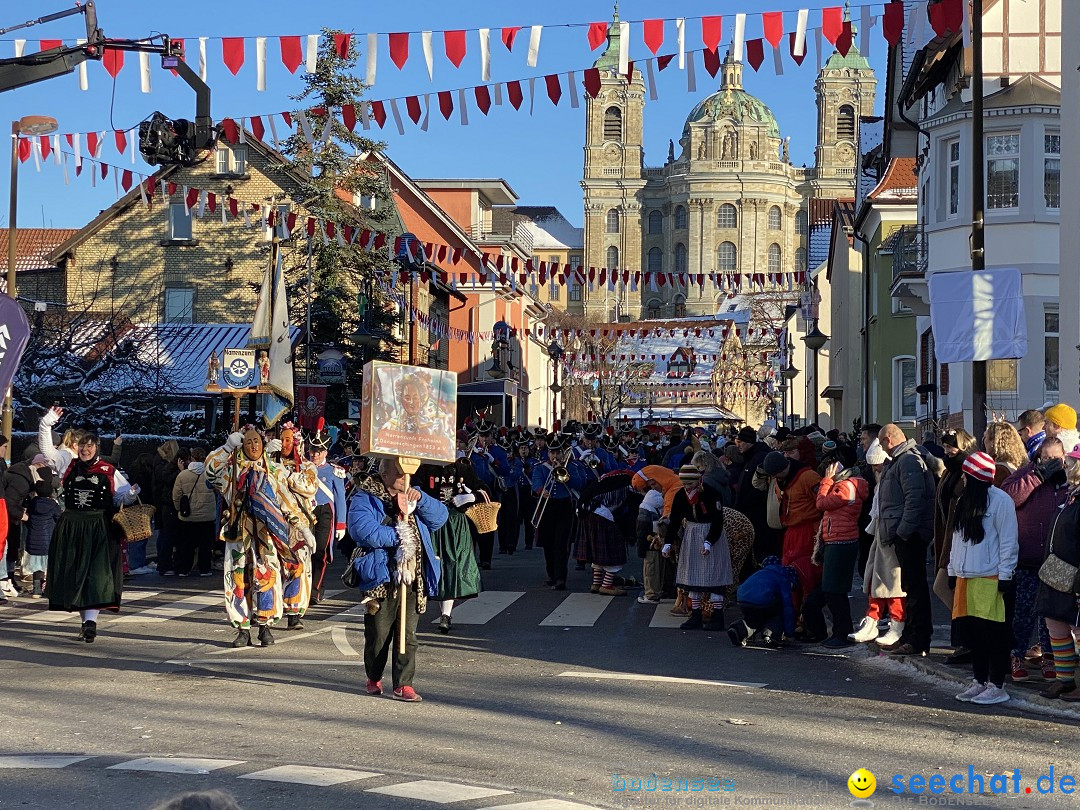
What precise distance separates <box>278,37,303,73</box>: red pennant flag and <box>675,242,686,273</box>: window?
141642 millimetres

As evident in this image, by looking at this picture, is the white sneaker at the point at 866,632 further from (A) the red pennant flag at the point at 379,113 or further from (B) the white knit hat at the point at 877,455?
(A) the red pennant flag at the point at 379,113

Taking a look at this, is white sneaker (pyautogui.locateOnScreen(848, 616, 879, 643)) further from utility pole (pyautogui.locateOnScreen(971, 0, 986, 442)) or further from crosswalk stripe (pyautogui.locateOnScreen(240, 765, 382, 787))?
crosswalk stripe (pyautogui.locateOnScreen(240, 765, 382, 787))

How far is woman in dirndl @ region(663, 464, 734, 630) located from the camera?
1335 centimetres

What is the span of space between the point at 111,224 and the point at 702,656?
114 ft

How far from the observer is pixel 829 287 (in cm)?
6212

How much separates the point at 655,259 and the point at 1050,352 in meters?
139

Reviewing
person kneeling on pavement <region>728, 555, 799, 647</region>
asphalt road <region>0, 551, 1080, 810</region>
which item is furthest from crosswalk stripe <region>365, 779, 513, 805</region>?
person kneeling on pavement <region>728, 555, 799, 647</region>

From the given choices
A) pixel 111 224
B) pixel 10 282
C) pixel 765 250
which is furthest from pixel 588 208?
pixel 10 282

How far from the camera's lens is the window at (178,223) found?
42125 millimetres

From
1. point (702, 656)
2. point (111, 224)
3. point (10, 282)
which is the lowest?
point (702, 656)

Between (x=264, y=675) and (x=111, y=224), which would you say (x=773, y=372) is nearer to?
(x=111, y=224)

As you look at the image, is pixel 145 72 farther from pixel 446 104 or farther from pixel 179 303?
pixel 179 303

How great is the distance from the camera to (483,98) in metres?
15.6

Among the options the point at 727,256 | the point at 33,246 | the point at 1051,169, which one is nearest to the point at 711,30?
the point at 1051,169
